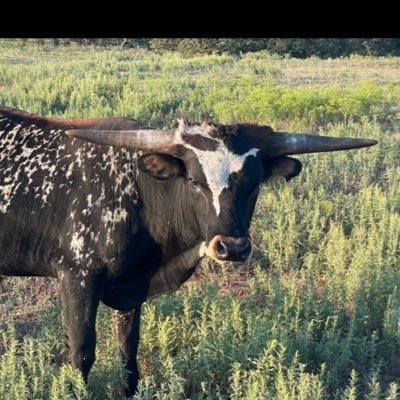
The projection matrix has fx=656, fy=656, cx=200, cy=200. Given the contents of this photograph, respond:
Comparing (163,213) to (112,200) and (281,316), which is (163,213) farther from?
(281,316)

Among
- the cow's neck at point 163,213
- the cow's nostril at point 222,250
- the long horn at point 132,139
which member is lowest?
the cow's nostril at point 222,250

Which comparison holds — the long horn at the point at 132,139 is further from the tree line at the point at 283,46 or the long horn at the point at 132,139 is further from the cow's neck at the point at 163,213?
the tree line at the point at 283,46

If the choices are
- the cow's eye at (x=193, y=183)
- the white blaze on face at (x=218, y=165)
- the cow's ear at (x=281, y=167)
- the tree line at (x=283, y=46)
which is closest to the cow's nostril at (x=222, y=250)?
the white blaze on face at (x=218, y=165)

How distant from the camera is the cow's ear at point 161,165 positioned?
4.10 m

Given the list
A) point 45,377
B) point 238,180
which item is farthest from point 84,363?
point 238,180

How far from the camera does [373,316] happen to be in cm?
556

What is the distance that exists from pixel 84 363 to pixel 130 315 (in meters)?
0.59

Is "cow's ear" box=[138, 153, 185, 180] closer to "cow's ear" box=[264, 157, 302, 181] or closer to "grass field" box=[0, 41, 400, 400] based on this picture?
"cow's ear" box=[264, 157, 302, 181]

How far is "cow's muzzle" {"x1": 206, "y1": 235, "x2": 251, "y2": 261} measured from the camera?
11.9 ft

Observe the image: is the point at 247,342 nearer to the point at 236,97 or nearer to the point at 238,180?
the point at 238,180

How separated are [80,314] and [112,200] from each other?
0.77 m

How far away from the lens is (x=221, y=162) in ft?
12.7

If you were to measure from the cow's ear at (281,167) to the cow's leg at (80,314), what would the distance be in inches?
51.7

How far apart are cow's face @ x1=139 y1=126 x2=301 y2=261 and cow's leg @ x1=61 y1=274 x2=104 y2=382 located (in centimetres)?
81
